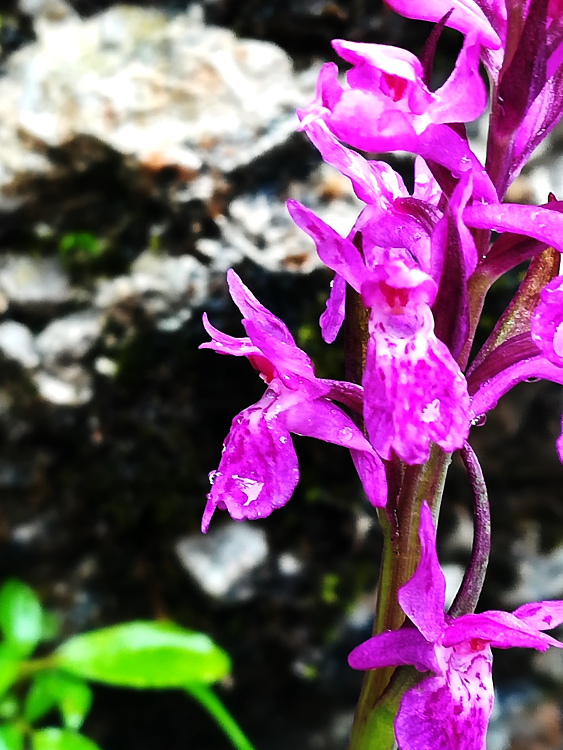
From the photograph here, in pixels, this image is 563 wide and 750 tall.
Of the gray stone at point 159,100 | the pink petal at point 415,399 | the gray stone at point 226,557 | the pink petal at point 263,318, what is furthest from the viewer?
the gray stone at point 226,557

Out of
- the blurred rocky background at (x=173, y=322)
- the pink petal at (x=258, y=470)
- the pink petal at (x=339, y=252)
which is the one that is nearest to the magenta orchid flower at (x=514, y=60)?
the pink petal at (x=339, y=252)

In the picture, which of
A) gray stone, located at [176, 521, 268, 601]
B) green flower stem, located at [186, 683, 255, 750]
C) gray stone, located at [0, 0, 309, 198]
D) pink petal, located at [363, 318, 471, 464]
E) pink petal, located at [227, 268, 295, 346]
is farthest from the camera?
gray stone, located at [176, 521, 268, 601]

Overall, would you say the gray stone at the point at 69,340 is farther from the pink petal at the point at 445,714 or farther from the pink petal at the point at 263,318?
the pink petal at the point at 445,714

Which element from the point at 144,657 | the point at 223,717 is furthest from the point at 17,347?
the point at 223,717

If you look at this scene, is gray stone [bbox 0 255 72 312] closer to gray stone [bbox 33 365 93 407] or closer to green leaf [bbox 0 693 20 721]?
gray stone [bbox 33 365 93 407]

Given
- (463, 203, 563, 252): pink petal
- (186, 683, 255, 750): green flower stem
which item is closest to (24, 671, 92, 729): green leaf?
(186, 683, 255, 750): green flower stem

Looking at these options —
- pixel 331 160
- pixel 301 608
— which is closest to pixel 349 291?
pixel 331 160

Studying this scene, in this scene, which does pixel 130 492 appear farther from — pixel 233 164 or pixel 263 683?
pixel 233 164
